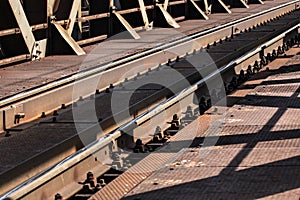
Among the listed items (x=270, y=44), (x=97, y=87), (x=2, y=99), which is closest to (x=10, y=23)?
(x=97, y=87)

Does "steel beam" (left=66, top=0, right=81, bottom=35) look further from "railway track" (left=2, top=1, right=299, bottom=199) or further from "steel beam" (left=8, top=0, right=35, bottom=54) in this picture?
"railway track" (left=2, top=1, right=299, bottom=199)

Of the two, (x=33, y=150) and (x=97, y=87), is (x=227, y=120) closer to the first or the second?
(x=97, y=87)

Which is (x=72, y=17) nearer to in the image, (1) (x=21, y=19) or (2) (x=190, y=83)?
(1) (x=21, y=19)

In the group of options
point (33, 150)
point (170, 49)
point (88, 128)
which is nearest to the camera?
point (33, 150)

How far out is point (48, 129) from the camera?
8195 mm

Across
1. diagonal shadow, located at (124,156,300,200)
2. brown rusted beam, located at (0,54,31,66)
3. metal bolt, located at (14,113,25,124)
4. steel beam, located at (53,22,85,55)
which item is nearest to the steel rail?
metal bolt, located at (14,113,25,124)

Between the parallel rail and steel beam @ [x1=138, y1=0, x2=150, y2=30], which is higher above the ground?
the parallel rail

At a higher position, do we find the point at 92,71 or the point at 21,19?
the point at 21,19

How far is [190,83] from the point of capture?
480 inches

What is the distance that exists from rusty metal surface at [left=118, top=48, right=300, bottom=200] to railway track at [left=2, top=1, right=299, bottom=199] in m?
0.44

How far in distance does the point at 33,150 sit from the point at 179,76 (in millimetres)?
5149

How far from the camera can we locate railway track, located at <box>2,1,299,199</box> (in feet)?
22.4

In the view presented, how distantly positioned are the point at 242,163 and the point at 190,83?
4.67m

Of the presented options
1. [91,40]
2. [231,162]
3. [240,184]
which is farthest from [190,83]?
[240,184]
